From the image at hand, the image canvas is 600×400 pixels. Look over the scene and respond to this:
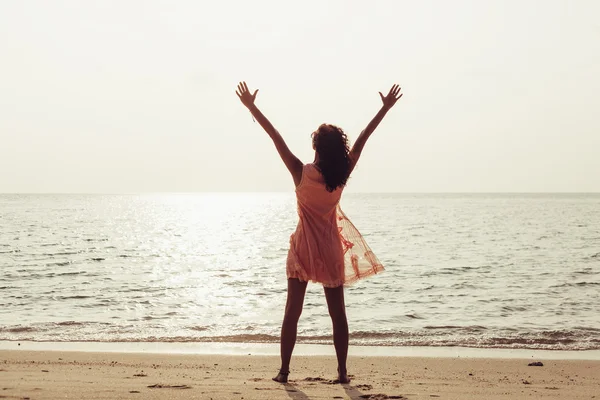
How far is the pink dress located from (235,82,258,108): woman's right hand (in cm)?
71

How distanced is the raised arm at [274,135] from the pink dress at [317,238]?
2.8 inches

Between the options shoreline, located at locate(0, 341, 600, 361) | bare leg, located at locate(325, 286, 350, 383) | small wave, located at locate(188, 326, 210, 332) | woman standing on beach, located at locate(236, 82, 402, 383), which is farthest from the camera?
small wave, located at locate(188, 326, 210, 332)

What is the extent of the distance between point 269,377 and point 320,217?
1.77 m

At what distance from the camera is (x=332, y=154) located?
5.70 meters

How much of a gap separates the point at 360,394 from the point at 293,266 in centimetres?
120

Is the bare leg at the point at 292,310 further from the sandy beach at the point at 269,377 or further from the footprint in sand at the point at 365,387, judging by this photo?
the footprint in sand at the point at 365,387

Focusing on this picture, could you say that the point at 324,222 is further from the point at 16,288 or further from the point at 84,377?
Result: the point at 16,288

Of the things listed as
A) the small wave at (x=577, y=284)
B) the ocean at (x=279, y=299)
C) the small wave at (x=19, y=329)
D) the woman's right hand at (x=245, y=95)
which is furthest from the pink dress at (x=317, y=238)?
the small wave at (x=577, y=284)

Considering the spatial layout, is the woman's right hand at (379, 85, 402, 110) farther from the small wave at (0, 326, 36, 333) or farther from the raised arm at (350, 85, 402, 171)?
the small wave at (0, 326, 36, 333)

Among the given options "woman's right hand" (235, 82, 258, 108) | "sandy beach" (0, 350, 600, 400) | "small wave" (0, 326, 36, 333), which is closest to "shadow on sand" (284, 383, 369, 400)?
"sandy beach" (0, 350, 600, 400)

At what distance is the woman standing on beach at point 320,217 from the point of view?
5.70 m

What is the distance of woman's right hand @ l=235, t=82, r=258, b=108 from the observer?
568 centimetres

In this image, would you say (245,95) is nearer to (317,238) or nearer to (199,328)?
(317,238)

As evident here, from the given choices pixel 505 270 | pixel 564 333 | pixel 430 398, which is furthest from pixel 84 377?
pixel 505 270
